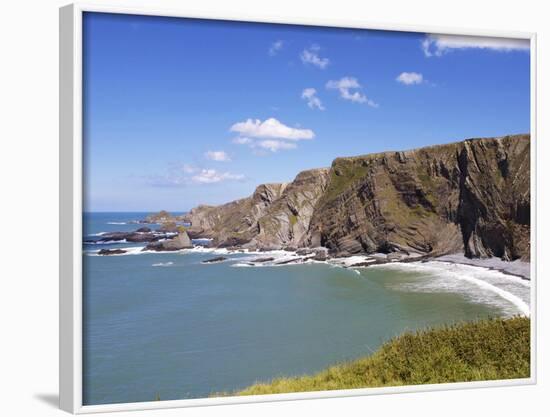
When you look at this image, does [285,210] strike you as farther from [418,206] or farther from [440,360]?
[440,360]

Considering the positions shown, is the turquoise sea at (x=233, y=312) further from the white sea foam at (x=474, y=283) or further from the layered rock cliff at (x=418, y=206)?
the layered rock cliff at (x=418, y=206)

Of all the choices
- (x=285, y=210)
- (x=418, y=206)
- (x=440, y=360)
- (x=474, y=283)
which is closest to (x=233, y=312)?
(x=285, y=210)

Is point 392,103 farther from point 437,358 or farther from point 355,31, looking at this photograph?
point 437,358

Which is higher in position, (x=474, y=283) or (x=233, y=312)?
(x=474, y=283)

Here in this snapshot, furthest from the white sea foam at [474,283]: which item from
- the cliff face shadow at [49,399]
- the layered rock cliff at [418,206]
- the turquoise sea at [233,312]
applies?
the cliff face shadow at [49,399]

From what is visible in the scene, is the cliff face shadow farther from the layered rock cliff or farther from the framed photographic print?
the layered rock cliff

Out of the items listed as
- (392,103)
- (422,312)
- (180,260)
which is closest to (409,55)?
(392,103)
